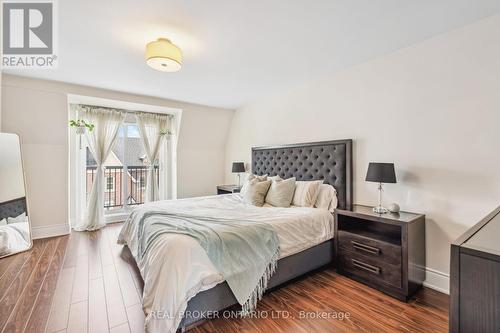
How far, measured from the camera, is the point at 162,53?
81.6 inches

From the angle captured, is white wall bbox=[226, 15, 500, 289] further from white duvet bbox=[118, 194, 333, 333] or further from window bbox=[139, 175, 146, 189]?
window bbox=[139, 175, 146, 189]

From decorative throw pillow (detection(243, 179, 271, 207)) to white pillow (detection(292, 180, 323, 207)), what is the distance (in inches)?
16.6

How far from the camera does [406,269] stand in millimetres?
1975

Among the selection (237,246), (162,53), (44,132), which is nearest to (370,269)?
(237,246)

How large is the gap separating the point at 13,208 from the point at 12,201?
95mm

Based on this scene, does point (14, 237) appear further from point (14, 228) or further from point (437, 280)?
point (437, 280)

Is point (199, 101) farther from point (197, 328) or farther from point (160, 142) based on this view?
point (197, 328)

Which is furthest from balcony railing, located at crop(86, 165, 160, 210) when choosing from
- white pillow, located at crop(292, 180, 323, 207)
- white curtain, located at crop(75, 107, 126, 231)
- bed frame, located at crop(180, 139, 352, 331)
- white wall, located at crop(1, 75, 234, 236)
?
white pillow, located at crop(292, 180, 323, 207)

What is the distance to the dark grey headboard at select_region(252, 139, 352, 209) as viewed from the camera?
282cm

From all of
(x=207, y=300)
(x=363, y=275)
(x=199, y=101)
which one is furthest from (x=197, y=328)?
(x=199, y=101)

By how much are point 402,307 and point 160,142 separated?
4701mm

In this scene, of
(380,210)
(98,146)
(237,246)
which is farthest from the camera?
(98,146)

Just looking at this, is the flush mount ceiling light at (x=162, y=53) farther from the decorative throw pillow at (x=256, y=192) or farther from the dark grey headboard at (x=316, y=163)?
the dark grey headboard at (x=316, y=163)

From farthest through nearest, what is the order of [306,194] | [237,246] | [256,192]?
1. [256,192]
2. [306,194]
3. [237,246]
